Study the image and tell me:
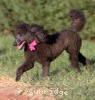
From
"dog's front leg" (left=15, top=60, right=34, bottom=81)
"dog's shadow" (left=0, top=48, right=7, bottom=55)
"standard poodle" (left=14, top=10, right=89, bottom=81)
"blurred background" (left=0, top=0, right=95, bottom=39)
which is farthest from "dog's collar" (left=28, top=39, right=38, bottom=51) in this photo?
"blurred background" (left=0, top=0, right=95, bottom=39)

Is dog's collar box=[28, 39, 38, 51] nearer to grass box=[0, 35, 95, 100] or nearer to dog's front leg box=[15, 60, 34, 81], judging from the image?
dog's front leg box=[15, 60, 34, 81]

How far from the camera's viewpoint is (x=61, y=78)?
31.2 ft

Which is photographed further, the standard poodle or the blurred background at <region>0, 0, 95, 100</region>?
the blurred background at <region>0, 0, 95, 100</region>

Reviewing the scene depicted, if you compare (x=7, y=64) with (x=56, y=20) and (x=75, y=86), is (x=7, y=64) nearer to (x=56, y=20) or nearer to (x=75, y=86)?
(x=75, y=86)

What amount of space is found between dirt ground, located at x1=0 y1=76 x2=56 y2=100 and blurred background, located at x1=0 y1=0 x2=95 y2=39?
19.0 feet

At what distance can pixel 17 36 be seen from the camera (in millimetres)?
9117

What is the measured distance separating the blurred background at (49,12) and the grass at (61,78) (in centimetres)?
257

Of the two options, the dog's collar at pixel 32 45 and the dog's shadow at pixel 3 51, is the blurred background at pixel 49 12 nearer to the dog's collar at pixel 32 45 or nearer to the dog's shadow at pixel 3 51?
the dog's shadow at pixel 3 51

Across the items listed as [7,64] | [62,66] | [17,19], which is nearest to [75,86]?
[62,66]

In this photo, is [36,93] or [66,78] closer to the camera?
[36,93]

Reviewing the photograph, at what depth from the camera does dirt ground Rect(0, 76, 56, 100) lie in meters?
8.41

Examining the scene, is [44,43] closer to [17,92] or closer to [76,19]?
[76,19]

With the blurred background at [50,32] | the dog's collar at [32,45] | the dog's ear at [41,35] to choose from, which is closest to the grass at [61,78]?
the blurred background at [50,32]

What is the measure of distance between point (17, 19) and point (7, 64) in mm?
4948
